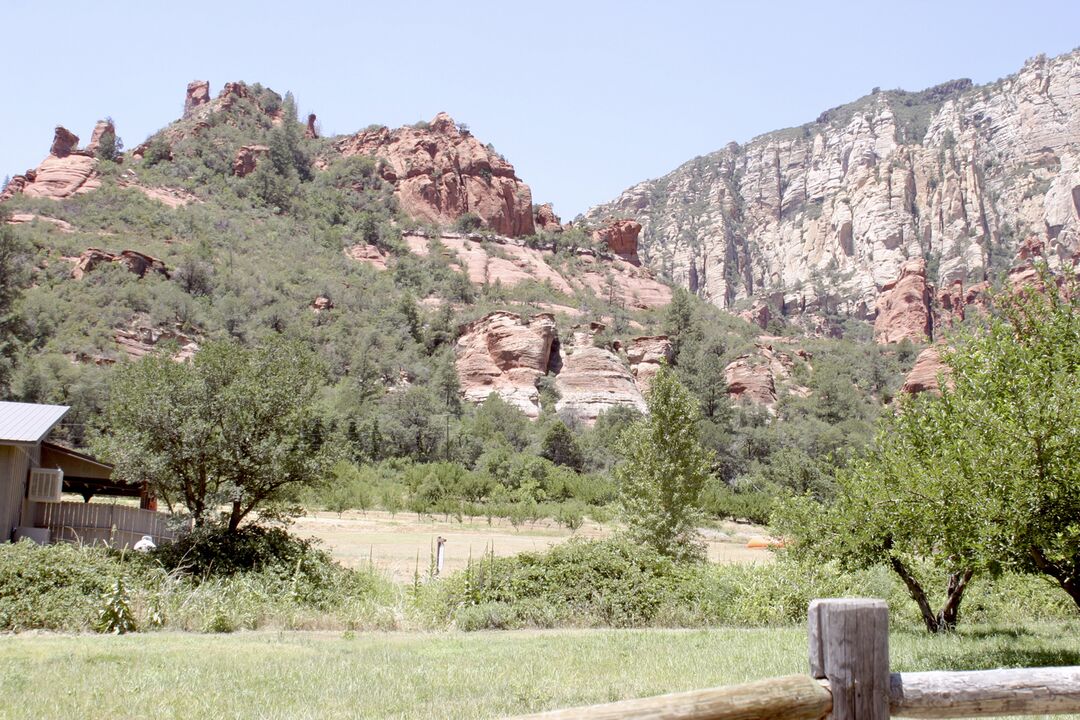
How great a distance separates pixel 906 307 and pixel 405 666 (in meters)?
137

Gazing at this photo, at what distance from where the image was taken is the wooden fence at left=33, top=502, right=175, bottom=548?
64.2ft

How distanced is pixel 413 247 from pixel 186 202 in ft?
101

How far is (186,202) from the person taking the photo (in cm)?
10050

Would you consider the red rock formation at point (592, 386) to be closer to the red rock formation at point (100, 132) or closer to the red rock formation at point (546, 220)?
the red rock formation at point (546, 220)

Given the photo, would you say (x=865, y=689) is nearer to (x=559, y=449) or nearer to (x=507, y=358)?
(x=559, y=449)

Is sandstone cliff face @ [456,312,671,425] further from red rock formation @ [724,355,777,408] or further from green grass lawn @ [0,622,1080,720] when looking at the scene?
green grass lawn @ [0,622,1080,720]

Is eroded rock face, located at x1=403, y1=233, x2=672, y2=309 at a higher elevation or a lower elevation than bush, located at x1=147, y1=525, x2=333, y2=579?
higher

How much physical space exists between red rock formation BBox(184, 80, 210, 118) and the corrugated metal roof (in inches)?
5138

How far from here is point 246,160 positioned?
11525 centimetres

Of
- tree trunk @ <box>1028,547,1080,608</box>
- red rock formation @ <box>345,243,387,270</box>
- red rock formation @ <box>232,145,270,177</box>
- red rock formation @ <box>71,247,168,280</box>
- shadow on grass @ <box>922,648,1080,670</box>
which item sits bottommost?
shadow on grass @ <box>922,648,1080,670</box>

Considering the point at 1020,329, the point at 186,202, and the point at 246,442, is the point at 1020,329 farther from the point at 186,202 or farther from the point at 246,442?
the point at 186,202

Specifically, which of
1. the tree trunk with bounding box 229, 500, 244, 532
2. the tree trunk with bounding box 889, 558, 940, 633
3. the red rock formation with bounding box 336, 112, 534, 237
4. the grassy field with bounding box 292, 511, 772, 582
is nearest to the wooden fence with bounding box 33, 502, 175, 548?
the tree trunk with bounding box 229, 500, 244, 532

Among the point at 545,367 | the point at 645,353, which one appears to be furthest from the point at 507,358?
the point at 645,353

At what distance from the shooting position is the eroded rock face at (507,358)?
79.8 metres
